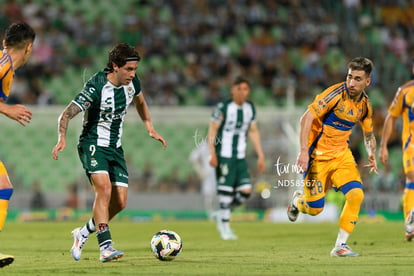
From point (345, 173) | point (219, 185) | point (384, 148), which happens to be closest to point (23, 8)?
point (219, 185)

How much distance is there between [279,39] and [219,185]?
1326 centimetres

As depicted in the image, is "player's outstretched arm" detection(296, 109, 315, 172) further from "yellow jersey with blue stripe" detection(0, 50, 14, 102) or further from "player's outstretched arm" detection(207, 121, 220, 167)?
"player's outstretched arm" detection(207, 121, 220, 167)

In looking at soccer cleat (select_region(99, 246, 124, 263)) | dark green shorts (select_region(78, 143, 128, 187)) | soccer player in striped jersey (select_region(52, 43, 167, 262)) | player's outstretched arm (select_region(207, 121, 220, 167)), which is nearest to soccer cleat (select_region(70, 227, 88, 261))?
soccer player in striped jersey (select_region(52, 43, 167, 262))

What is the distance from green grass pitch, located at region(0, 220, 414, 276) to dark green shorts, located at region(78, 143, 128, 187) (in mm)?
918

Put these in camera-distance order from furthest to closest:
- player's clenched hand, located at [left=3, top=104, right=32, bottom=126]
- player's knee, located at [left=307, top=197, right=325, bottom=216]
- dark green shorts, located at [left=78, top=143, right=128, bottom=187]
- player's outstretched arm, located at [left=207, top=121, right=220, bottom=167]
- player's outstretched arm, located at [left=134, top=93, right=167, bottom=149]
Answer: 1. player's outstretched arm, located at [left=207, top=121, right=220, bottom=167]
2. player's knee, located at [left=307, top=197, right=325, bottom=216]
3. player's outstretched arm, located at [left=134, top=93, right=167, bottom=149]
4. dark green shorts, located at [left=78, top=143, right=128, bottom=187]
5. player's clenched hand, located at [left=3, top=104, right=32, bottom=126]

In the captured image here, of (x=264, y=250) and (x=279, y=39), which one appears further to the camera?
(x=279, y=39)

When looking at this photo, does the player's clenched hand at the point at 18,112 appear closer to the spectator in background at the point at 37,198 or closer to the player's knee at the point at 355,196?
the player's knee at the point at 355,196

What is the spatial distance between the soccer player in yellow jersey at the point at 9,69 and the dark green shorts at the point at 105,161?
112 cm

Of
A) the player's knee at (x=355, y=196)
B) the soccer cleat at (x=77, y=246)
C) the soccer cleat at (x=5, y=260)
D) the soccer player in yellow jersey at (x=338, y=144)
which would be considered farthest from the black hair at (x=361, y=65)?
the soccer cleat at (x=5, y=260)

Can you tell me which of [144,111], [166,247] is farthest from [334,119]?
[166,247]

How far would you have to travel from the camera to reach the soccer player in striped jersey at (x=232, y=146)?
14.8 m

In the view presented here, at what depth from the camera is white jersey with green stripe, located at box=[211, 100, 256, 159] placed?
14.8 meters

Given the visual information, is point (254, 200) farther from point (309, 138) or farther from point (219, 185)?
point (309, 138)

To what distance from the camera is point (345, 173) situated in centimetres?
1003
